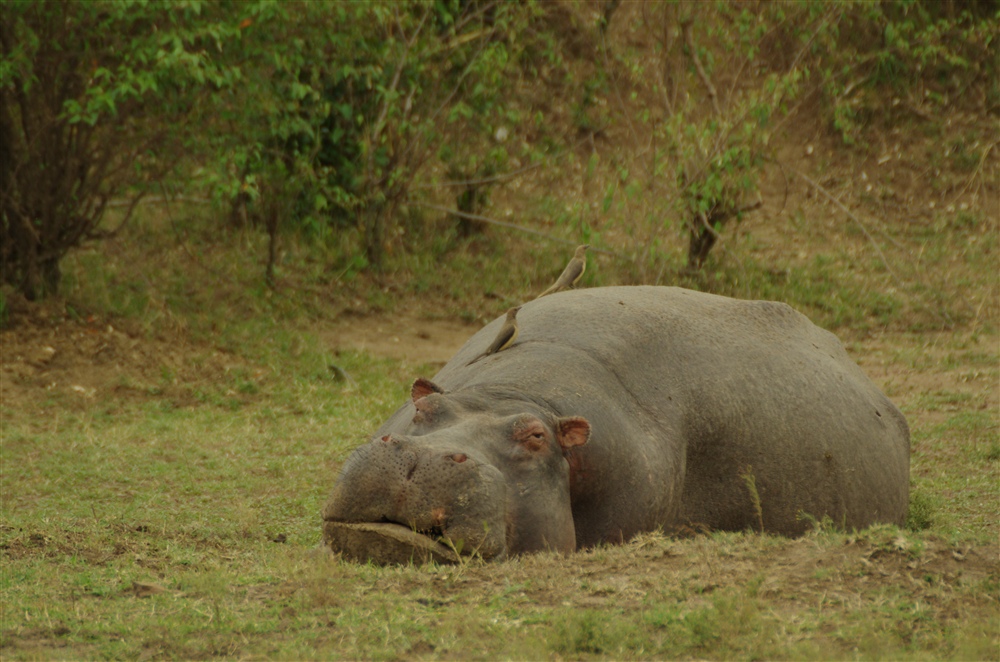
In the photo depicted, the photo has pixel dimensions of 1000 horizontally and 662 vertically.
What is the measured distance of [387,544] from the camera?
12.9 feet

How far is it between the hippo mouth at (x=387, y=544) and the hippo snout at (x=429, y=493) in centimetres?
3

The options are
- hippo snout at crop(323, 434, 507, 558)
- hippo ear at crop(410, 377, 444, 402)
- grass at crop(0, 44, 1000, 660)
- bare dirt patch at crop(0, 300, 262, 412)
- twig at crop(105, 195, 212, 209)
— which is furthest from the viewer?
twig at crop(105, 195, 212, 209)

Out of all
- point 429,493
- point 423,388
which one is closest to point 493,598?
point 429,493

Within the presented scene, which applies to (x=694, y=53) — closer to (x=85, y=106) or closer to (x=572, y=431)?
(x=85, y=106)

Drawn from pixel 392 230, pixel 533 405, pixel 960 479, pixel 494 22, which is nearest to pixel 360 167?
pixel 392 230

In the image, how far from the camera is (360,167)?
1104 cm

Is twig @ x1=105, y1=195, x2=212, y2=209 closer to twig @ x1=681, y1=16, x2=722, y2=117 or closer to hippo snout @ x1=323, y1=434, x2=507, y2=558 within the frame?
twig @ x1=681, y1=16, x2=722, y2=117

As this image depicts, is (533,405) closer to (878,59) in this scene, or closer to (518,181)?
(518,181)

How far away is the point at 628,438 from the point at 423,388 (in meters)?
0.78

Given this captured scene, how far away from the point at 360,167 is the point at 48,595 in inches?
298

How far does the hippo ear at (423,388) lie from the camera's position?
4527mm

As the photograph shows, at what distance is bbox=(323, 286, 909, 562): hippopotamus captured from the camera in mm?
3932

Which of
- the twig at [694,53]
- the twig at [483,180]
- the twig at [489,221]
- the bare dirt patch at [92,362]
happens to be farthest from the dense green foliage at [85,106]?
the twig at [694,53]

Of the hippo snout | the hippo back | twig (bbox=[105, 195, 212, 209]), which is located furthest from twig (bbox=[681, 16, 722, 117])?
the hippo snout
